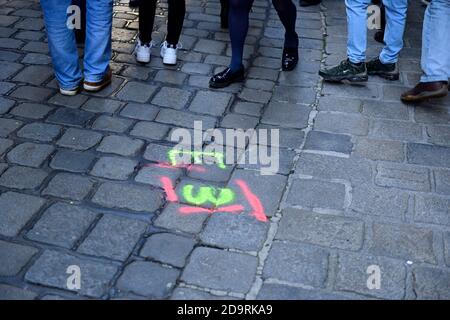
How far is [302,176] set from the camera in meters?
3.14

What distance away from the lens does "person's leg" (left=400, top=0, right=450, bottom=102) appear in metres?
3.71

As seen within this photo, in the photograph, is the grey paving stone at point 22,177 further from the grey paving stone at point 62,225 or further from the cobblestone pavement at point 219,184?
the grey paving stone at point 62,225

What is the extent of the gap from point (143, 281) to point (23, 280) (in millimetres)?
548

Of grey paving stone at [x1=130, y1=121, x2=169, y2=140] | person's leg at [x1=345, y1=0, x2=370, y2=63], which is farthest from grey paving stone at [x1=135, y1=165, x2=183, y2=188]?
person's leg at [x1=345, y1=0, x2=370, y2=63]

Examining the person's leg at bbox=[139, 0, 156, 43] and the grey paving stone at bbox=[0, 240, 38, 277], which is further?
the person's leg at bbox=[139, 0, 156, 43]

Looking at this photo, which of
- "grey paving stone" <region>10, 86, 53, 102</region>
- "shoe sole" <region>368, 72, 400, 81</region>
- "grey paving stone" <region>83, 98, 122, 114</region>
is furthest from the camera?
"shoe sole" <region>368, 72, 400, 81</region>

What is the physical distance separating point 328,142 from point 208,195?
98cm

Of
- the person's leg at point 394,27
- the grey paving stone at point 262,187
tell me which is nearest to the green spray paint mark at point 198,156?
the grey paving stone at point 262,187

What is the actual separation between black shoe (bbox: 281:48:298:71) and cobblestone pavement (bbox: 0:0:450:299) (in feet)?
0.22

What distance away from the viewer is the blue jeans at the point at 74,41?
370cm

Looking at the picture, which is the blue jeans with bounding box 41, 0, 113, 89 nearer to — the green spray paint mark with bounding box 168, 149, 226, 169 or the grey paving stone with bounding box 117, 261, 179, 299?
the green spray paint mark with bounding box 168, 149, 226, 169

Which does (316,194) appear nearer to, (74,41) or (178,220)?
(178,220)
